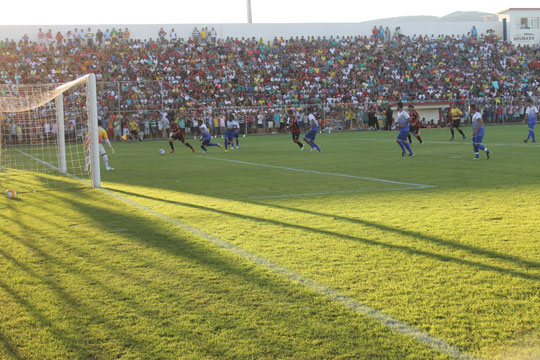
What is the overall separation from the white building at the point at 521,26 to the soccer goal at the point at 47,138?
43.3 meters

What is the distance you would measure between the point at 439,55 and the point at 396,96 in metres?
9.18

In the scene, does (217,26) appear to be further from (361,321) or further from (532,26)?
(361,321)

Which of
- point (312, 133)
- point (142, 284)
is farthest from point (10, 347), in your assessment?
point (312, 133)

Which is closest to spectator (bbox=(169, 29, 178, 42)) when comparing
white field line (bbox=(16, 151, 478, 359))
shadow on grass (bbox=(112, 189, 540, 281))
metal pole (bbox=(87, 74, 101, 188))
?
metal pole (bbox=(87, 74, 101, 188))

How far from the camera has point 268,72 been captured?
43.0 metres

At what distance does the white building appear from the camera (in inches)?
2137

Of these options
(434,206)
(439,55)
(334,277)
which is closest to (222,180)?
(434,206)

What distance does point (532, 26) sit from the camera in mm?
54938

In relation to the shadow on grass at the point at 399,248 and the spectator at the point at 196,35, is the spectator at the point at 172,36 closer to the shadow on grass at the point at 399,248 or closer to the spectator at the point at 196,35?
the spectator at the point at 196,35

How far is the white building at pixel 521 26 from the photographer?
54281 mm

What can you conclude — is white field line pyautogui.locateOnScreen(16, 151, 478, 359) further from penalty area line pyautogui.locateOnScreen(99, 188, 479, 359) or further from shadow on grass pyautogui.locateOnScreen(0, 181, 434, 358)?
shadow on grass pyautogui.locateOnScreen(0, 181, 434, 358)

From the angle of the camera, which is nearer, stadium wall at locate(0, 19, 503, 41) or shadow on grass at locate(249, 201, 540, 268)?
shadow on grass at locate(249, 201, 540, 268)

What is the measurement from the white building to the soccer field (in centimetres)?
5041

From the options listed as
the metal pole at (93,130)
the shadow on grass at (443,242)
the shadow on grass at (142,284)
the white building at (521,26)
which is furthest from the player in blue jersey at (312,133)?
the white building at (521,26)
